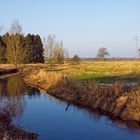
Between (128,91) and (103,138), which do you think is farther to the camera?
(128,91)

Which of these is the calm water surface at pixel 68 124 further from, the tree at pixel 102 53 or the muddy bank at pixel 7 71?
the tree at pixel 102 53

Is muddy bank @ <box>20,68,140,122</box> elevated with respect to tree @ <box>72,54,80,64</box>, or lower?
lower

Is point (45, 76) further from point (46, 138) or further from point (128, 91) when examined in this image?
point (46, 138)

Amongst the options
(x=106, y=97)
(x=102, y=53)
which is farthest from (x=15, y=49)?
(x=102, y=53)

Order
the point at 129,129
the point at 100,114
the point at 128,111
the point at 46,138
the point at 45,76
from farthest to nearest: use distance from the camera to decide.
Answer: the point at 45,76 → the point at 100,114 → the point at 128,111 → the point at 129,129 → the point at 46,138

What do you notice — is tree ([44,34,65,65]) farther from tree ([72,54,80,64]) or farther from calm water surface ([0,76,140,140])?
calm water surface ([0,76,140,140])

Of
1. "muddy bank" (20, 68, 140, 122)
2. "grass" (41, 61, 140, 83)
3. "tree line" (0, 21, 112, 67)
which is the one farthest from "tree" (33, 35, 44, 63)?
"muddy bank" (20, 68, 140, 122)

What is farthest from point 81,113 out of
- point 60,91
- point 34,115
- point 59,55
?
point 59,55

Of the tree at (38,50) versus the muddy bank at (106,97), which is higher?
the tree at (38,50)

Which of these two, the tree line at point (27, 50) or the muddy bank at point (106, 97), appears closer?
the muddy bank at point (106, 97)

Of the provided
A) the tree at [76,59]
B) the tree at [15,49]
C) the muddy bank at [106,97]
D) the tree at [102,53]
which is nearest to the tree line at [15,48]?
the tree at [15,49]

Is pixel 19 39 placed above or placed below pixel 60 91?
above

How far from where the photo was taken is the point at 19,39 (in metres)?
86.1

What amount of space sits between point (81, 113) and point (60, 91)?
10008 millimetres
